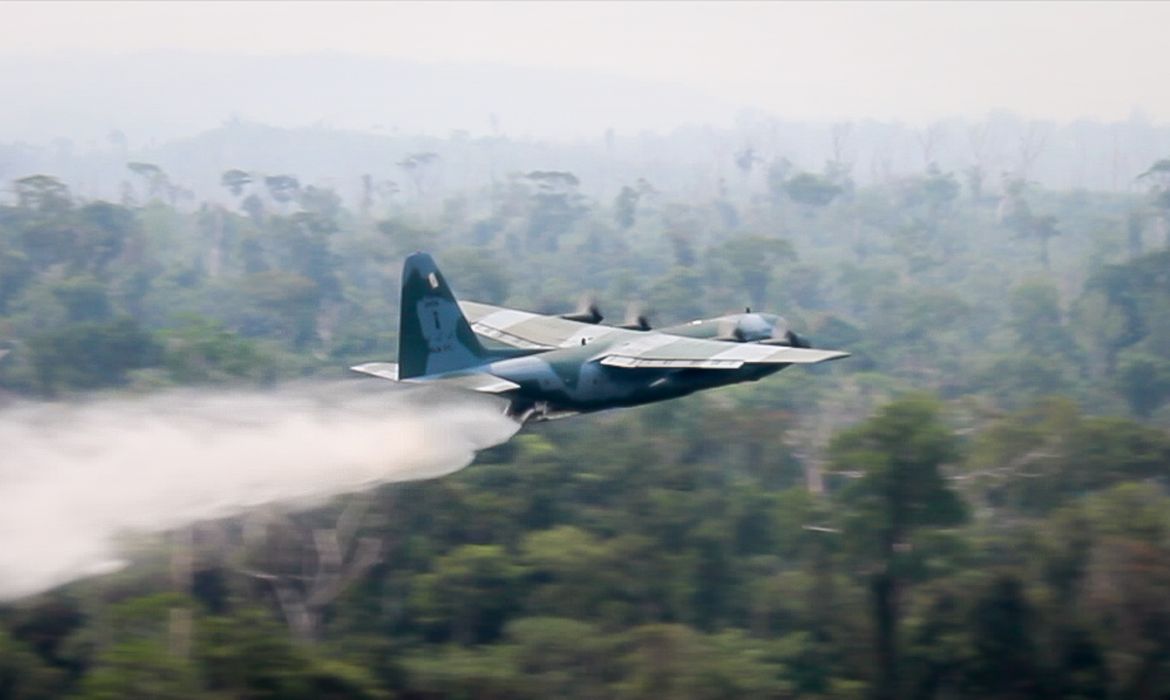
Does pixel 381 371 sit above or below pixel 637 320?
below

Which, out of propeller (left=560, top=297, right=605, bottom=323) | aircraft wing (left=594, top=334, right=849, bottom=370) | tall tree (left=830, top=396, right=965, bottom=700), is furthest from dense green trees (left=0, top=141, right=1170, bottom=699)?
aircraft wing (left=594, top=334, right=849, bottom=370)

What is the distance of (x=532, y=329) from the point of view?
42719 millimetres

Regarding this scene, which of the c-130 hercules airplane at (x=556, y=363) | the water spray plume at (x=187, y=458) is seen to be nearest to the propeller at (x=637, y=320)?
the c-130 hercules airplane at (x=556, y=363)

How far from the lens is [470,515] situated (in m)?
59.6

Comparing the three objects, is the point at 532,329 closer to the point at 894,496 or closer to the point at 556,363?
the point at 556,363

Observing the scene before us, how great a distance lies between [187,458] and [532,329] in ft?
34.1

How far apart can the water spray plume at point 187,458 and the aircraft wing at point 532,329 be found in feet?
12.8

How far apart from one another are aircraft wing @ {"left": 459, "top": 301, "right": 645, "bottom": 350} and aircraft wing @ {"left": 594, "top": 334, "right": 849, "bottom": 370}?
1388 mm

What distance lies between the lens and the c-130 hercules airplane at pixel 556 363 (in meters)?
36.9

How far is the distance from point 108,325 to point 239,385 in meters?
14.8

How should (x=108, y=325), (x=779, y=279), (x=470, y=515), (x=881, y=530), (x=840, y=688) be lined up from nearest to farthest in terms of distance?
(x=840, y=688) < (x=881, y=530) < (x=470, y=515) < (x=108, y=325) < (x=779, y=279)

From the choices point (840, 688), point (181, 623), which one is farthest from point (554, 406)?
point (840, 688)

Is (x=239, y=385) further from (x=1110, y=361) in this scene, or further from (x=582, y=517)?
(x=1110, y=361)

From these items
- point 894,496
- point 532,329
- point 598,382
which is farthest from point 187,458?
point 894,496
